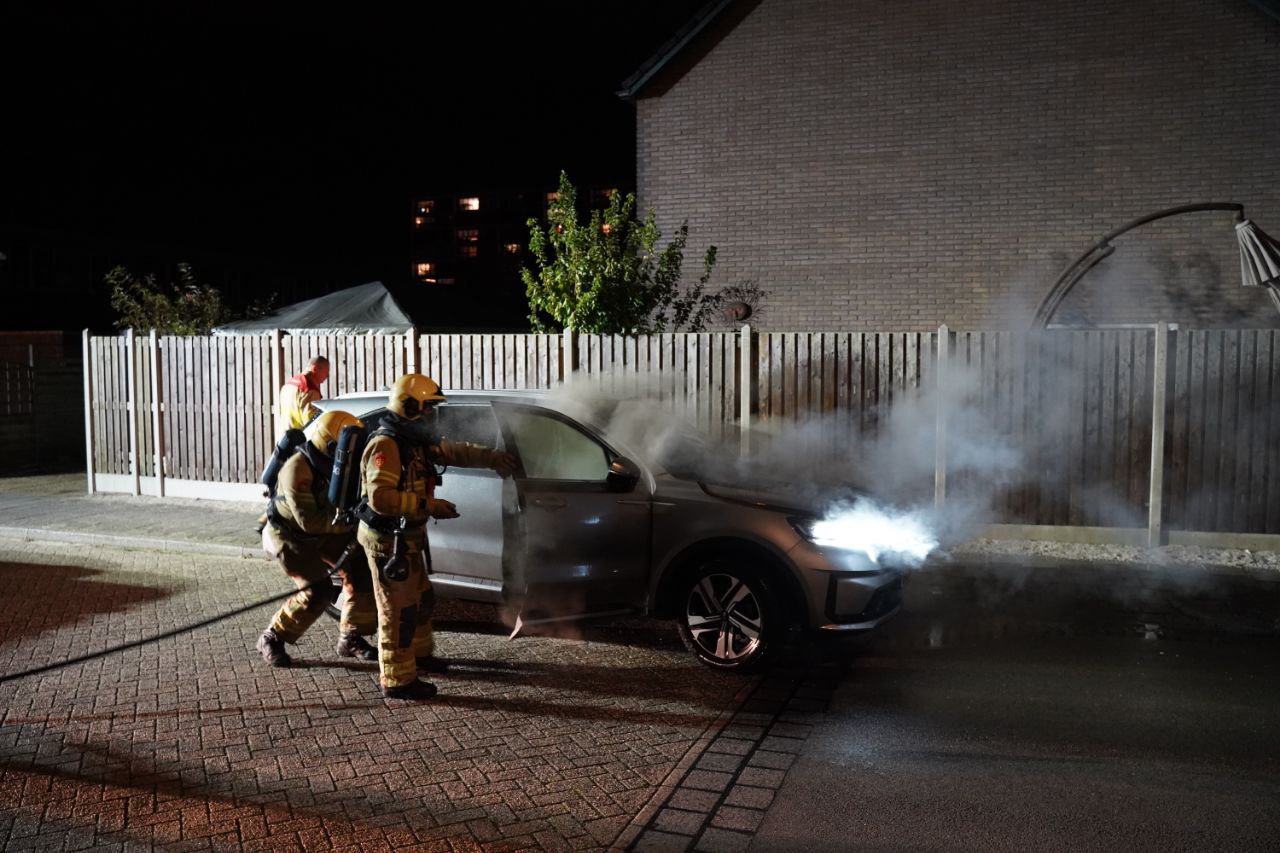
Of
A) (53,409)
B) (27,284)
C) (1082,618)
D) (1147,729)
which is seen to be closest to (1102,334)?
(1082,618)

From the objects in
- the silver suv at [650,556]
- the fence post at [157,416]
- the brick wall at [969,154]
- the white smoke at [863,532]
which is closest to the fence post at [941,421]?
the white smoke at [863,532]

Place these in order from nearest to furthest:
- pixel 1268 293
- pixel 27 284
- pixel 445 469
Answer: pixel 445 469, pixel 1268 293, pixel 27 284

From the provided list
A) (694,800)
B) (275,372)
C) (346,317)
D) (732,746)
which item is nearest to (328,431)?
(732,746)

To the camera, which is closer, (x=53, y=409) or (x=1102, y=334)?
(x=1102, y=334)

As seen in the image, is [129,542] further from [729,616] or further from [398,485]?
[729,616]

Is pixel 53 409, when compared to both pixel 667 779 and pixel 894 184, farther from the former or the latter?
pixel 667 779

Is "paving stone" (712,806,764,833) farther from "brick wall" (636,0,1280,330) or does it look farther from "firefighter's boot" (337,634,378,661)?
"brick wall" (636,0,1280,330)

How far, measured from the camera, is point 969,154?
44.2ft

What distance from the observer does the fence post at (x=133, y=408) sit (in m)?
13.2

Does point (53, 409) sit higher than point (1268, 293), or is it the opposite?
point (1268, 293)

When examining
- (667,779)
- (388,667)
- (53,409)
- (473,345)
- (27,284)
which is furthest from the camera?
(27,284)

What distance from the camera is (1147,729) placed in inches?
197

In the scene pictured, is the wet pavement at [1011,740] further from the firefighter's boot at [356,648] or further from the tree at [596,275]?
the tree at [596,275]

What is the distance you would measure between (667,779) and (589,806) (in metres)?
0.43
